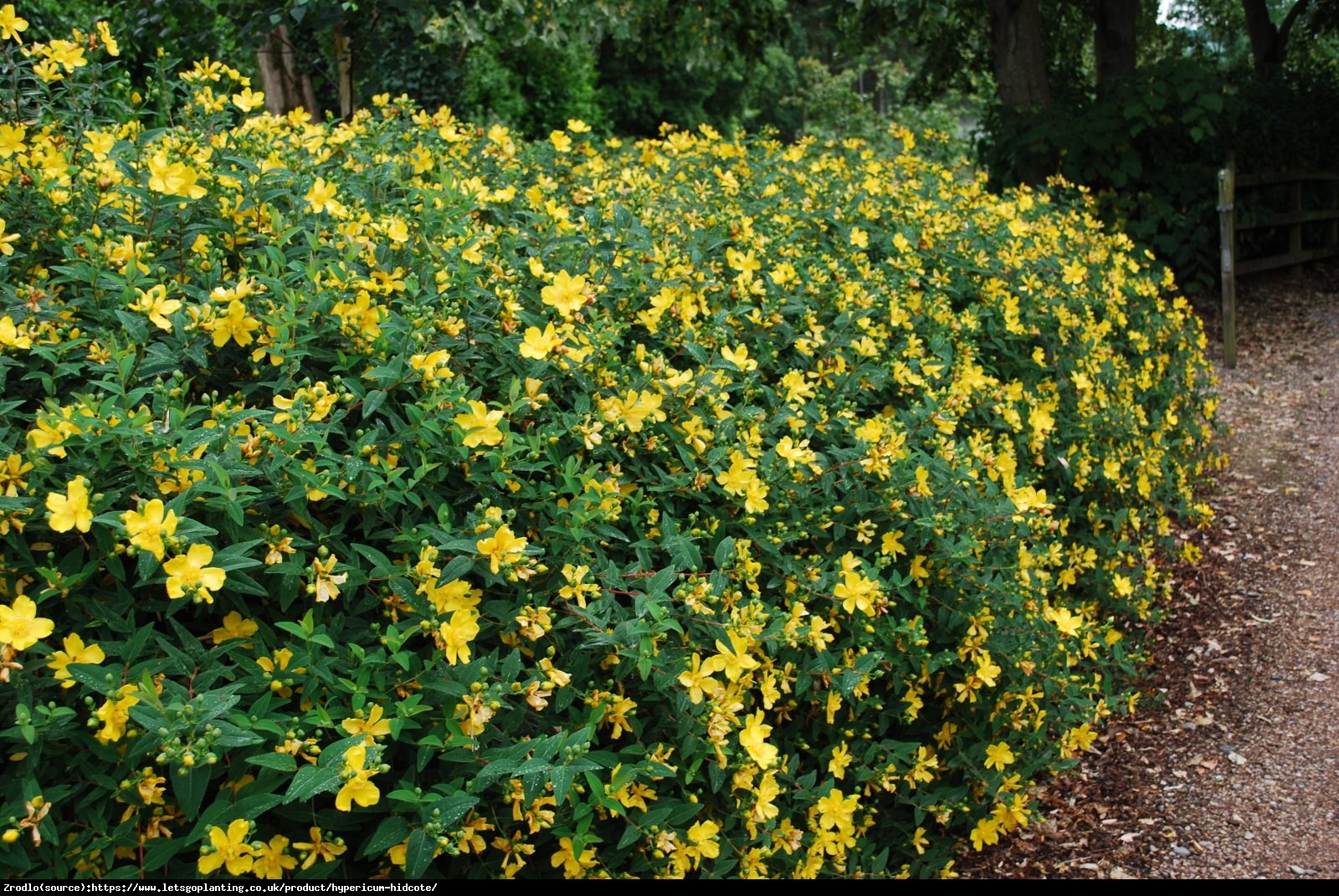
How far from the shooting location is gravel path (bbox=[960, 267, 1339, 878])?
278 centimetres

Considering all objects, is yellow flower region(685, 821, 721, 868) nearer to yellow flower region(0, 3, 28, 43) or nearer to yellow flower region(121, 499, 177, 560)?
yellow flower region(121, 499, 177, 560)

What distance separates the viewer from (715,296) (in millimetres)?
2893

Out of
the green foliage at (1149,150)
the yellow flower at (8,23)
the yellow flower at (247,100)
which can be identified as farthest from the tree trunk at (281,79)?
the green foliage at (1149,150)

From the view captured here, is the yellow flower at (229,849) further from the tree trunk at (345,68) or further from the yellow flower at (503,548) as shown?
the tree trunk at (345,68)

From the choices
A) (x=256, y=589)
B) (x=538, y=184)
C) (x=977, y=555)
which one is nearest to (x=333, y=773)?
(x=256, y=589)

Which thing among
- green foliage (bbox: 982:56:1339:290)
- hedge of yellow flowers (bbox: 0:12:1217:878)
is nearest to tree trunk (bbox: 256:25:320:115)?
hedge of yellow flowers (bbox: 0:12:1217:878)

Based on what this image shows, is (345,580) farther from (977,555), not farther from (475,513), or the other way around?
(977,555)

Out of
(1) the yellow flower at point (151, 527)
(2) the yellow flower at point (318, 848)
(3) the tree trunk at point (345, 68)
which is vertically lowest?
(2) the yellow flower at point (318, 848)

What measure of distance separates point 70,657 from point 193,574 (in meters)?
0.18

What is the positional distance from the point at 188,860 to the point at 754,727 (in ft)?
2.90

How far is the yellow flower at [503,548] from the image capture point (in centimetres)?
172

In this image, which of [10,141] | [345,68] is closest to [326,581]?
[10,141]

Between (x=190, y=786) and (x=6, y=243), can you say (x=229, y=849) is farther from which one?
(x=6, y=243)

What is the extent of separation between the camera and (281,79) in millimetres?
5543
